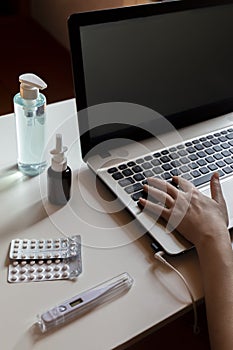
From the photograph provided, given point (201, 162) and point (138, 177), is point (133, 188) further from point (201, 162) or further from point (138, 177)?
point (201, 162)

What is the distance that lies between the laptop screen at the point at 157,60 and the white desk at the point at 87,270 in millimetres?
143

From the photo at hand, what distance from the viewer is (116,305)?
2.34 feet

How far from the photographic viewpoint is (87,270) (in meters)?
0.76

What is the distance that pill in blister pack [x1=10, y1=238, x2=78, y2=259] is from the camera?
30.3 inches

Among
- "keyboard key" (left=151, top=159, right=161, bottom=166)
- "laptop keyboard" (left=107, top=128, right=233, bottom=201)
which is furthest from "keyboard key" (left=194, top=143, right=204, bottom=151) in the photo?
"keyboard key" (left=151, top=159, right=161, bottom=166)

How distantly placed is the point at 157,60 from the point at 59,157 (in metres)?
0.29

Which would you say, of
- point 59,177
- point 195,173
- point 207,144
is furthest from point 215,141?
point 59,177

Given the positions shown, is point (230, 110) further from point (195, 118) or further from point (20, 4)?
point (20, 4)

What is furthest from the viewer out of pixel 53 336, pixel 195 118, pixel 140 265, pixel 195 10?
pixel 195 118

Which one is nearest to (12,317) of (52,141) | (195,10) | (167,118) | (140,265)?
(140,265)

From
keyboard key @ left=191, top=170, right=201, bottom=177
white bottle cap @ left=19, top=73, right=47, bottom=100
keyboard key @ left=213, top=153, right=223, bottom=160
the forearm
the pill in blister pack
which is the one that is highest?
white bottle cap @ left=19, top=73, right=47, bottom=100

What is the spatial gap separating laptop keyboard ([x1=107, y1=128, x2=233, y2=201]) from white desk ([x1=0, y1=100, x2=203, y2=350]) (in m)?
0.05

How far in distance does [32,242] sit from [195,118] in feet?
1.61

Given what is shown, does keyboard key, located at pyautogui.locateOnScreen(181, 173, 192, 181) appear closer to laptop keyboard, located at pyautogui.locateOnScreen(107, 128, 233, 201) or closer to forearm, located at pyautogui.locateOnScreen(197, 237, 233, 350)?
laptop keyboard, located at pyautogui.locateOnScreen(107, 128, 233, 201)
